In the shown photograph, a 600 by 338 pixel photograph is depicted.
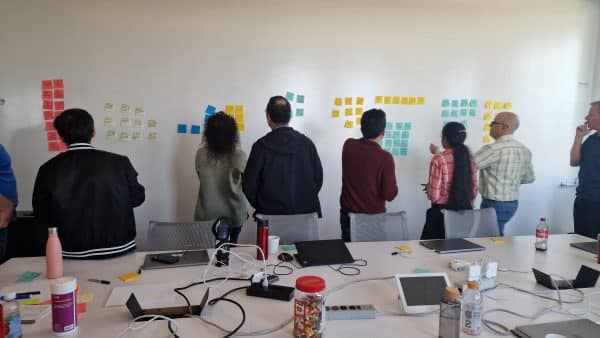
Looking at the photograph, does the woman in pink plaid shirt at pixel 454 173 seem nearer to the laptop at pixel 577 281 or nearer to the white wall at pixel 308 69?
the white wall at pixel 308 69

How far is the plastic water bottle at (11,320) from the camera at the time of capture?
46.5 inches

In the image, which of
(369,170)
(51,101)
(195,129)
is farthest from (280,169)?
(51,101)

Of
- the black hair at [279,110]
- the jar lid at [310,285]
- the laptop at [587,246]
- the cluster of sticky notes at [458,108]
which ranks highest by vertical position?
the cluster of sticky notes at [458,108]

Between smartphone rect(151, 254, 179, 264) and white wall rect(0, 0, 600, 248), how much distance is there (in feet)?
5.23

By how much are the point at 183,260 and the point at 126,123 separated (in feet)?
5.95

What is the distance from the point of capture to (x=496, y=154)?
309 centimetres

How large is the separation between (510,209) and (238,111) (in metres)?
2.36

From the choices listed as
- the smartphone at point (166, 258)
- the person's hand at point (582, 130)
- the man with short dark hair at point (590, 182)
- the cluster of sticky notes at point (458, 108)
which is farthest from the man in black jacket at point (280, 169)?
the person's hand at point (582, 130)

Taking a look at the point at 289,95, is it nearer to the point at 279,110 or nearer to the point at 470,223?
the point at 279,110

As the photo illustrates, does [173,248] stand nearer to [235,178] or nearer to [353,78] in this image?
[235,178]

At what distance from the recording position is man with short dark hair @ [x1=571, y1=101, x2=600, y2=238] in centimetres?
302

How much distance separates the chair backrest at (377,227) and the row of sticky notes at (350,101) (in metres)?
1.42

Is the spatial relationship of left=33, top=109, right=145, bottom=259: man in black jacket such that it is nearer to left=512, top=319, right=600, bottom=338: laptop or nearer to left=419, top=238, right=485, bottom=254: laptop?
left=419, top=238, right=485, bottom=254: laptop

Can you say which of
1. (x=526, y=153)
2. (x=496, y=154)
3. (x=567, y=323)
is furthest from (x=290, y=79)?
(x=567, y=323)
